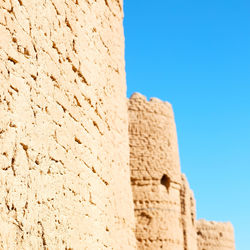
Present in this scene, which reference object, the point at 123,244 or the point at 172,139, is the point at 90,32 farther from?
the point at 172,139

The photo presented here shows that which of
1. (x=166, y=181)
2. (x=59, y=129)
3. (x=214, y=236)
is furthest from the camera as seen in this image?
(x=214, y=236)

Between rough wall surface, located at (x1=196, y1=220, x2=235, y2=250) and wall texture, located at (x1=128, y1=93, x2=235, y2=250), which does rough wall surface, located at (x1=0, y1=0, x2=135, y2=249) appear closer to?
wall texture, located at (x1=128, y1=93, x2=235, y2=250)

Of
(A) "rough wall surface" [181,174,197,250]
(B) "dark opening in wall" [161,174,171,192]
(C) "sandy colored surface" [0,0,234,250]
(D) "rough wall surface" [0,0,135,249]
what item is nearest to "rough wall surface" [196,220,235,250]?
(A) "rough wall surface" [181,174,197,250]

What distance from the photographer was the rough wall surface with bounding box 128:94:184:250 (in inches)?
403

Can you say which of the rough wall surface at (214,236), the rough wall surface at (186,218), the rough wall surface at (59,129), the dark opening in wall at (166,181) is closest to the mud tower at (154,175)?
the dark opening in wall at (166,181)

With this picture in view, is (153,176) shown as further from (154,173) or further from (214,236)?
(214,236)

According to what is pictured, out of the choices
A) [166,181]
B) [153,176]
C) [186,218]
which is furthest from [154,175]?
[186,218]

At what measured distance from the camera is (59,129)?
330 centimetres

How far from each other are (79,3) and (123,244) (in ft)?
8.05

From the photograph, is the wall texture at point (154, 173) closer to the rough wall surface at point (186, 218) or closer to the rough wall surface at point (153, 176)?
the rough wall surface at point (153, 176)

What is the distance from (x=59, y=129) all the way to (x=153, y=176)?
7.27 m

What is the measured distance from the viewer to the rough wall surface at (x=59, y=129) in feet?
8.75

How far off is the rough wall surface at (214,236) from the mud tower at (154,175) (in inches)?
251

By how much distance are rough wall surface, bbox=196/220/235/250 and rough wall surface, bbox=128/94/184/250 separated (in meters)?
6.36
